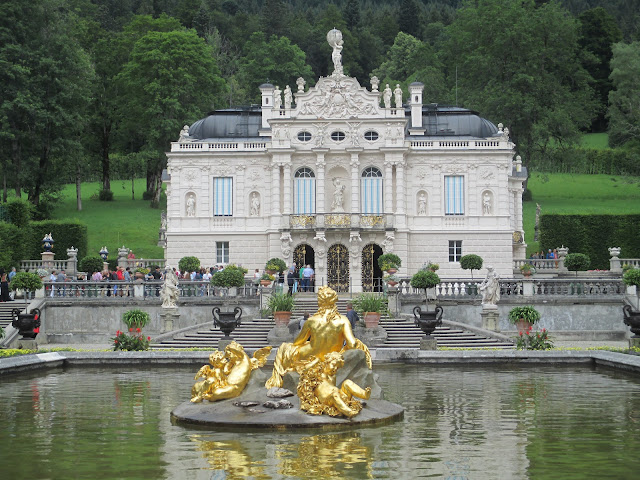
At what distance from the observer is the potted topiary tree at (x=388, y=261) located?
42.9 metres

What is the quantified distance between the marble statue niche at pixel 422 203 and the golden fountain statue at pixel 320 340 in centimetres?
3159

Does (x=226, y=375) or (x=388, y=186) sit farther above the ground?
(x=388, y=186)

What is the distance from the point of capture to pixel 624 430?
16.3 meters

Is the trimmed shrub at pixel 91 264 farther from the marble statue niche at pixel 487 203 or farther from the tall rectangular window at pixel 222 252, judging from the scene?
the marble statue niche at pixel 487 203

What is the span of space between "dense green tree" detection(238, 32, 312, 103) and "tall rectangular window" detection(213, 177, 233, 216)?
4168 cm

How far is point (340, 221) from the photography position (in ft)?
156

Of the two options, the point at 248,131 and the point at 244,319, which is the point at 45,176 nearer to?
the point at 248,131

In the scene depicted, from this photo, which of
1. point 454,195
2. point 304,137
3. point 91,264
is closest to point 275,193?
point 304,137

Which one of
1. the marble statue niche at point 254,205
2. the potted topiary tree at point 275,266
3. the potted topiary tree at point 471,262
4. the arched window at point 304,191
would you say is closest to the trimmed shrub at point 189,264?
the potted topiary tree at point 275,266

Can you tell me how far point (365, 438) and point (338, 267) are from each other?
32.3 metres

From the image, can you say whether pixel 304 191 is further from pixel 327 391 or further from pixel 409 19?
pixel 409 19

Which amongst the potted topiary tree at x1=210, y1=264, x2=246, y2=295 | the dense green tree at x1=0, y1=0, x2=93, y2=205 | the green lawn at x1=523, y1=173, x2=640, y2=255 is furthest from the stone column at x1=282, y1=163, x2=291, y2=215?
the dense green tree at x1=0, y1=0, x2=93, y2=205

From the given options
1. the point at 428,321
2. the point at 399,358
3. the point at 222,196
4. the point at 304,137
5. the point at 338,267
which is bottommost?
the point at 399,358

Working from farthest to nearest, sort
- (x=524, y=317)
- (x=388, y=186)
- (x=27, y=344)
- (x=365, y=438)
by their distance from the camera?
Result: (x=388, y=186) → (x=524, y=317) → (x=27, y=344) → (x=365, y=438)
